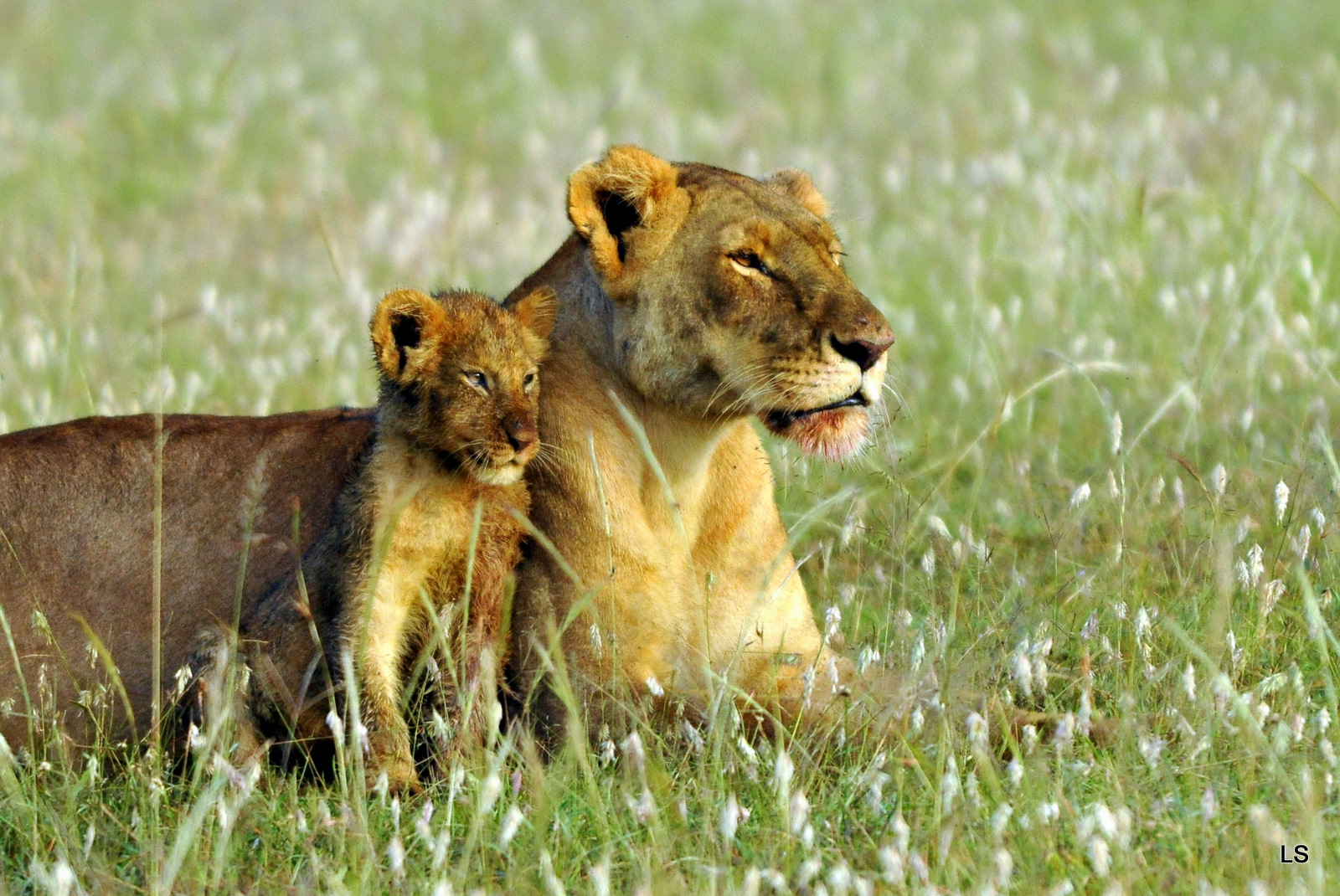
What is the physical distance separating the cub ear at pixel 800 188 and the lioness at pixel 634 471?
222 millimetres

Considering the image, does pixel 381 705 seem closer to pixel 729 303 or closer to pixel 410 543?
pixel 410 543

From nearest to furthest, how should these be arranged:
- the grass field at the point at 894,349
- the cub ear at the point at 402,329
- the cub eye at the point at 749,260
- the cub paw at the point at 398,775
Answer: the grass field at the point at 894,349 → the cub paw at the point at 398,775 → the cub ear at the point at 402,329 → the cub eye at the point at 749,260

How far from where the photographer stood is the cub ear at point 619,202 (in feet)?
15.4

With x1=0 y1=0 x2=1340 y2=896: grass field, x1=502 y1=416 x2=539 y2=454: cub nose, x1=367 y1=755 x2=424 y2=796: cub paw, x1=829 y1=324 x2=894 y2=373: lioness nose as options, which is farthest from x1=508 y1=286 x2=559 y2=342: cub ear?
x1=367 y1=755 x2=424 y2=796: cub paw

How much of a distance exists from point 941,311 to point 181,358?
132 inches

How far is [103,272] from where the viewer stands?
32.5 feet

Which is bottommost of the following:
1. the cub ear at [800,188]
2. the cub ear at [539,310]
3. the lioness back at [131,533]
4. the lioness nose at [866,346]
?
the lioness back at [131,533]

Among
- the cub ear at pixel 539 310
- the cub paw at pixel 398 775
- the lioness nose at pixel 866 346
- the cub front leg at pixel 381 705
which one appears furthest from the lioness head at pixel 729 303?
the cub paw at pixel 398 775

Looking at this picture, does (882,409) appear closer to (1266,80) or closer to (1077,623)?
(1077,623)

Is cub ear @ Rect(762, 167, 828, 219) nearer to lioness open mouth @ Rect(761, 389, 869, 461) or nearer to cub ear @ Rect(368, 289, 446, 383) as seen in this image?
lioness open mouth @ Rect(761, 389, 869, 461)

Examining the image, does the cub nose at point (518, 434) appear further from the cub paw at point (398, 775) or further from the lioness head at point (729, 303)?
the cub paw at point (398, 775)

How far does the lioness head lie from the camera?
4488 mm

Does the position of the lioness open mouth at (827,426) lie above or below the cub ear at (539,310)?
below

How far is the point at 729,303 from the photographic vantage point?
181 inches
